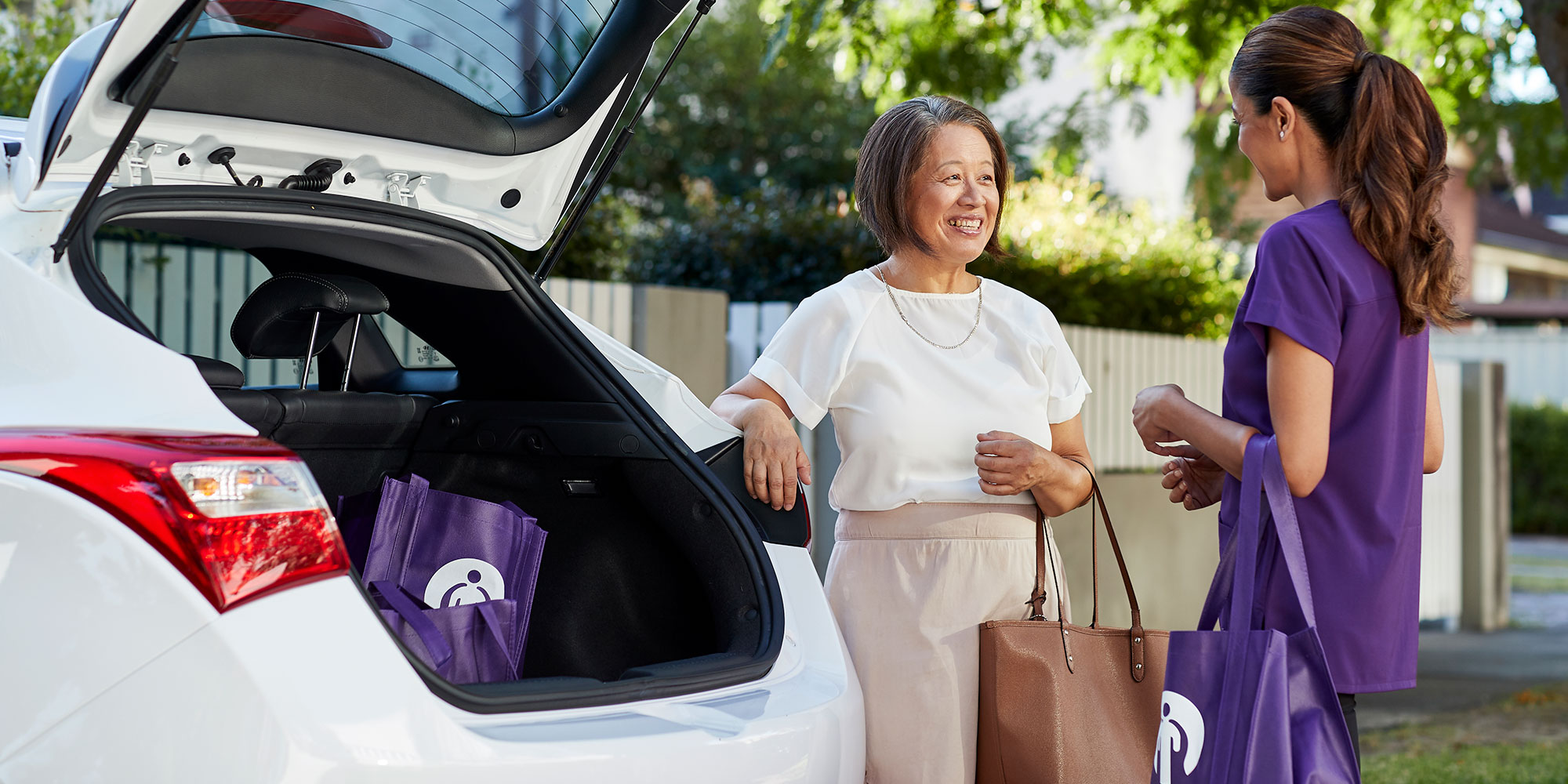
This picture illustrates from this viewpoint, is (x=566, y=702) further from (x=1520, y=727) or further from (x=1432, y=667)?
Result: (x=1432, y=667)

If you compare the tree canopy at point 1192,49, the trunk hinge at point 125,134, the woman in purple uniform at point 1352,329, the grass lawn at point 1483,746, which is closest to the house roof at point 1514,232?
the tree canopy at point 1192,49

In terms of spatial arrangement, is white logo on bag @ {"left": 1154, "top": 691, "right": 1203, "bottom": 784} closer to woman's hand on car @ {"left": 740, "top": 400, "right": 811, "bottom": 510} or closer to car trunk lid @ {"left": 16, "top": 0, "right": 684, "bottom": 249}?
woman's hand on car @ {"left": 740, "top": 400, "right": 811, "bottom": 510}

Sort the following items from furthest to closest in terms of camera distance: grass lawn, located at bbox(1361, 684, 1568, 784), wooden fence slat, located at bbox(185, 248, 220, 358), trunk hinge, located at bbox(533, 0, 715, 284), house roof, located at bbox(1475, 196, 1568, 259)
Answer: house roof, located at bbox(1475, 196, 1568, 259)
grass lawn, located at bbox(1361, 684, 1568, 784)
wooden fence slat, located at bbox(185, 248, 220, 358)
trunk hinge, located at bbox(533, 0, 715, 284)

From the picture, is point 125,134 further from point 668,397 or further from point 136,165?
point 668,397

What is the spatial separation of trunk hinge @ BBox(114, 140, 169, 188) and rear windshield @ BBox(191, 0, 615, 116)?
28 centimetres

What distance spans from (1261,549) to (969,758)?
640 mm

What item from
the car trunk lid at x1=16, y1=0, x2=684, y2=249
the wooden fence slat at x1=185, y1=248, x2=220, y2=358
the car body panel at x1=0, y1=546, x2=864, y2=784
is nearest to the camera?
the car body panel at x1=0, y1=546, x2=864, y2=784

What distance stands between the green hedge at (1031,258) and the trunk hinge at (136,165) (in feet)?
15.2

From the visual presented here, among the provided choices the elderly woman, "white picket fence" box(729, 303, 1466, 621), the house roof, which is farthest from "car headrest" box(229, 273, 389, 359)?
the house roof

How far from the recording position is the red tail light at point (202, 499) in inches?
59.4

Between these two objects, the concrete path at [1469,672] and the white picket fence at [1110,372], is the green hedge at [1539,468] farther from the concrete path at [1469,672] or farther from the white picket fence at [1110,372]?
the white picket fence at [1110,372]

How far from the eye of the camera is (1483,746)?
5.97 m

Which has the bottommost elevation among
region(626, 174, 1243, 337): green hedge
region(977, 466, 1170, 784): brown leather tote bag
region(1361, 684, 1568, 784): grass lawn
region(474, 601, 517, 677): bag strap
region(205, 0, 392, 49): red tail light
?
region(1361, 684, 1568, 784): grass lawn

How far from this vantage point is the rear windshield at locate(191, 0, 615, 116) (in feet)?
7.45
